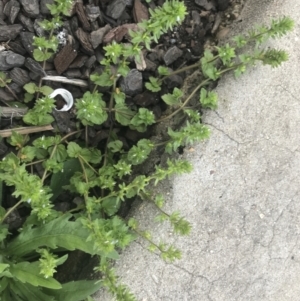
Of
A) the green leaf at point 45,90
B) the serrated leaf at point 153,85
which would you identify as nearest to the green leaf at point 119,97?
the serrated leaf at point 153,85

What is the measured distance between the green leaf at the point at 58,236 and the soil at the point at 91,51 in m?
0.16

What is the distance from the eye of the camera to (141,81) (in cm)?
227

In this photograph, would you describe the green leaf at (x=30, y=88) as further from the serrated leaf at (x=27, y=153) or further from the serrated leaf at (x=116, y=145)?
the serrated leaf at (x=116, y=145)

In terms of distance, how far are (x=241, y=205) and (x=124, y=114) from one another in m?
0.63

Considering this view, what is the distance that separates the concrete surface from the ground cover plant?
0.07 meters

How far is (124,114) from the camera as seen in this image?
2.16 meters

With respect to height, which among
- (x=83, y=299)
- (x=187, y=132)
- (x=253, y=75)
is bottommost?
(x=83, y=299)

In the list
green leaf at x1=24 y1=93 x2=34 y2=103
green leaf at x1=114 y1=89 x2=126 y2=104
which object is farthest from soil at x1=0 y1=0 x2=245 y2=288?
green leaf at x1=114 y1=89 x2=126 y2=104

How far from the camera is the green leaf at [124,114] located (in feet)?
7.02

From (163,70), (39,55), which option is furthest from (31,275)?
(163,70)

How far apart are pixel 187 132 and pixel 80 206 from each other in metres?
0.53

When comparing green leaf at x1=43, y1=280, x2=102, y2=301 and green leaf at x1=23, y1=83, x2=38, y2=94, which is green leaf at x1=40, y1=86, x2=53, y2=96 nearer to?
green leaf at x1=23, y1=83, x2=38, y2=94

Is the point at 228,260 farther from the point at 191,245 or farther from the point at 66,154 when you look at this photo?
the point at 66,154

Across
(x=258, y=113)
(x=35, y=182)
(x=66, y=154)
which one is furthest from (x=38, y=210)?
(x=258, y=113)
